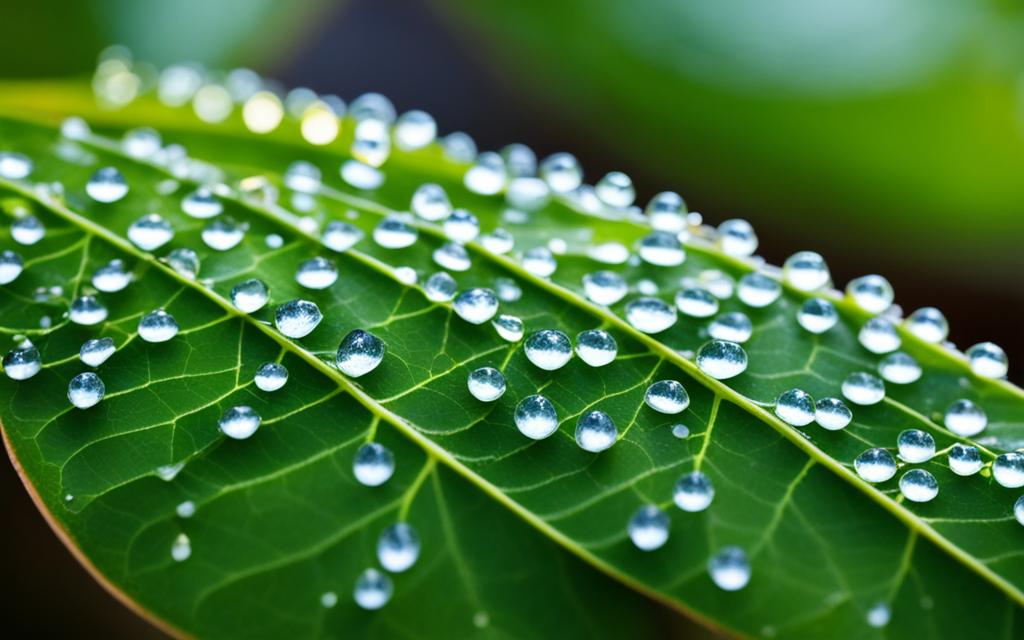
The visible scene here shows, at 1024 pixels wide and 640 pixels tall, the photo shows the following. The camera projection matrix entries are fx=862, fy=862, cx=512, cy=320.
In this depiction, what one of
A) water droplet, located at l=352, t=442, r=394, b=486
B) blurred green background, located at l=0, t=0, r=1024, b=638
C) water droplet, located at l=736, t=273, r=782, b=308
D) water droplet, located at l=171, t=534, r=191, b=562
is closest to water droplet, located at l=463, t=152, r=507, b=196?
water droplet, located at l=736, t=273, r=782, b=308

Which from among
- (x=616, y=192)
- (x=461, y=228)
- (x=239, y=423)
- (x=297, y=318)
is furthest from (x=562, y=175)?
(x=239, y=423)

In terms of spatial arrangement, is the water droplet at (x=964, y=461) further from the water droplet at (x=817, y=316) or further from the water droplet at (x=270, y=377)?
the water droplet at (x=270, y=377)

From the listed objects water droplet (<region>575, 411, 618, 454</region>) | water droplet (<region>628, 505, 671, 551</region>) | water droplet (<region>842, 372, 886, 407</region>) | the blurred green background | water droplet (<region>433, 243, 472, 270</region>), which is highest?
the blurred green background

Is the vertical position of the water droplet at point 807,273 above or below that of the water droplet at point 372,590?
above

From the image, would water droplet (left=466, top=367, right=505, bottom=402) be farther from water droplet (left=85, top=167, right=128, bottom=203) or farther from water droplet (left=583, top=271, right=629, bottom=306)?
water droplet (left=85, top=167, right=128, bottom=203)

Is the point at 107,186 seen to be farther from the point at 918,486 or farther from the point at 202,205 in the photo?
the point at 918,486

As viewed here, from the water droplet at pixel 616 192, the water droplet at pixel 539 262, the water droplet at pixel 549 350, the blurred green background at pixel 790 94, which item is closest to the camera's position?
the water droplet at pixel 549 350

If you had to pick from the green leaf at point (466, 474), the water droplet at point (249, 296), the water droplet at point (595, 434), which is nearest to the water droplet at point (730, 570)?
the green leaf at point (466, 474)
